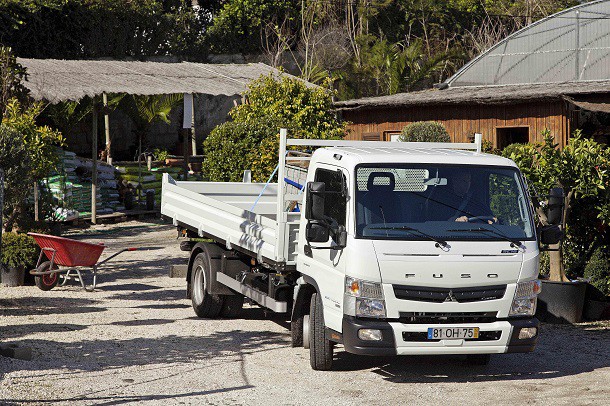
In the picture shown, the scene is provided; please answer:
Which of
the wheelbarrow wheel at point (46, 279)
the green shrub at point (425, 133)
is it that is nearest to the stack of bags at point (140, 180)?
the green shrub at point (425, 133)

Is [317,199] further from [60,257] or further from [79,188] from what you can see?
[79,188]

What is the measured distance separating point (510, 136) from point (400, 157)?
59.4 ft

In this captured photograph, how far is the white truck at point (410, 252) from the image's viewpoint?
894 cm

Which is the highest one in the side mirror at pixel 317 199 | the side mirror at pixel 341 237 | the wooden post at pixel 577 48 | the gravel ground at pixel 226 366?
the wooden post at pixel 577 48

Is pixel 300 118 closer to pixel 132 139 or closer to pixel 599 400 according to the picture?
pixel 599 400

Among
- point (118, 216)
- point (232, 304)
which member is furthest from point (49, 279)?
point (118, 216)

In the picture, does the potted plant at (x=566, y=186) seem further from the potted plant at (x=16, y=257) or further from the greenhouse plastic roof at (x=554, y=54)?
the greenhouse plastic roof at (x=554, y=54)

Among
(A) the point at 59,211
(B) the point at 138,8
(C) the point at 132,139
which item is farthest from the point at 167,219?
(B) the point at 138,8

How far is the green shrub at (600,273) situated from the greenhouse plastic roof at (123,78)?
37.5 ft

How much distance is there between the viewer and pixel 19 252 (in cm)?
1532

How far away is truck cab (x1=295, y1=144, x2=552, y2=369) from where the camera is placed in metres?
8.93

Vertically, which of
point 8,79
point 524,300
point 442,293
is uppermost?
point 8,79

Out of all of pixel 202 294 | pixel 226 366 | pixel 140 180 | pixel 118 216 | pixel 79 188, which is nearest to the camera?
pixel 226 366

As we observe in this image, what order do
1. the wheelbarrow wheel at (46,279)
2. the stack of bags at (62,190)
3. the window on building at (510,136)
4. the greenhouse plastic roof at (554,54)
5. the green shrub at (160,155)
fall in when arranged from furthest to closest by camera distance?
the green shrub at (160,155), the greenhouse plastic roof at (554,54), the window on building at (510,136), the stack of bags at (62,190), the wheelbarrow wheel at (46,279)
